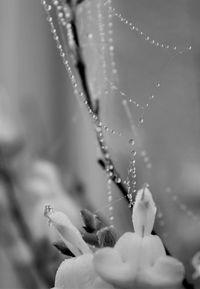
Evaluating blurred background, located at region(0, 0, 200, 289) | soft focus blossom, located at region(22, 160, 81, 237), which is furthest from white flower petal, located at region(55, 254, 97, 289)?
soft focus blossom, located at region(22, 160, 81, 237)

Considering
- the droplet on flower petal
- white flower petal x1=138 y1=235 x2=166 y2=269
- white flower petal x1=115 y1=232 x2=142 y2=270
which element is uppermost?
white flower petal x1=115 y1=232 x2=142 y2=270

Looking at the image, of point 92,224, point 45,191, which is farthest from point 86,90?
point 45,191

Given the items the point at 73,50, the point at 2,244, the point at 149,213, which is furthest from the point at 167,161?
the point at 149,213

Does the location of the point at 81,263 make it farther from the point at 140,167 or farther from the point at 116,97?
the point at 116,97

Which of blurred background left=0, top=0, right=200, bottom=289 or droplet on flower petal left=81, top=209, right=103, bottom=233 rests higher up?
droplet on flower petal left=81, top=209, right=103, bottom=233

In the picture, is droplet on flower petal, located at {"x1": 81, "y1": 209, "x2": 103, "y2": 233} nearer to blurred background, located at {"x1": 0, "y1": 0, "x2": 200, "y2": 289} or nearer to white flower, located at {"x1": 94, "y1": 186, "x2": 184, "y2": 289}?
white flower, located at {"x1": 94, "y1": 186, "x2": 184, "y2": 289}

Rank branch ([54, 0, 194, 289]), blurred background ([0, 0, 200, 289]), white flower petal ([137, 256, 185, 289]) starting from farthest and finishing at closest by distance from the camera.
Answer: blurred background ([0, 0, 200, 289])
branch ([54, 0, 194, 289])
white flower petal ([137, 256, 185, 289])

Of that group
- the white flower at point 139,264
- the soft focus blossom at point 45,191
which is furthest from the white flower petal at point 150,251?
the soft focus blossom at point 45,191
